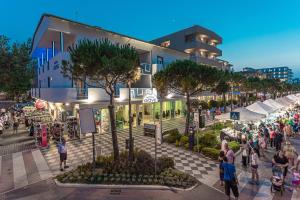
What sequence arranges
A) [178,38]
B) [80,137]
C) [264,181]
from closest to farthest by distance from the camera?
[264,181], [80,137], [178,38]

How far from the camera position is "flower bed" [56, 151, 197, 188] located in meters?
10.0

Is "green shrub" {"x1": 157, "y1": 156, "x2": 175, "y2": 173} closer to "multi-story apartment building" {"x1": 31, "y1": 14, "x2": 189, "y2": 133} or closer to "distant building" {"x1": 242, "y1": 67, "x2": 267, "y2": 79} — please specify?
"multi-story apartment building" {"x1": 31, "y1": 14, "x2": 189, "y2": 133}

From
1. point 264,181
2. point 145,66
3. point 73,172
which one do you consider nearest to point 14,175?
point 73,172

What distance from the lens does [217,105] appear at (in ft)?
134

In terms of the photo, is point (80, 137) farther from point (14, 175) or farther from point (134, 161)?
point (134, 161)

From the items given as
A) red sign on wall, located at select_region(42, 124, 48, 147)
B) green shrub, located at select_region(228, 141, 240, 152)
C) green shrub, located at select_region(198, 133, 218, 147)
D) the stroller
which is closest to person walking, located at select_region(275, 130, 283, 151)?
green shrub, located at select_region(228, 141, 240, 152)

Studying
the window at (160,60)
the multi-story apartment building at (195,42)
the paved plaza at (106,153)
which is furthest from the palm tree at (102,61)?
the multi-story apartment building at (195,42)

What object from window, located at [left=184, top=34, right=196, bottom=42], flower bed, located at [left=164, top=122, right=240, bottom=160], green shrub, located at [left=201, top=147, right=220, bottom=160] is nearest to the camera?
green shrub, located at [left=201, top=147, right=220, bottom=160]

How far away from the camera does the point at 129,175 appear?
10.5 meters

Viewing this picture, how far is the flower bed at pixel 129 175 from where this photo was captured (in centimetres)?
1002

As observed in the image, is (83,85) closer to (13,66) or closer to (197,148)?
(197,148)

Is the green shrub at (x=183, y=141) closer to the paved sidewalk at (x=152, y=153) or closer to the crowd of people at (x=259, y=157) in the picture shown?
the paved sidewalk at (x=152, y=153)

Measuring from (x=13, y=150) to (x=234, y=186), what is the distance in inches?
642

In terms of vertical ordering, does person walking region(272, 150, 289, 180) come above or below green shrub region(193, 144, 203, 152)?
above
